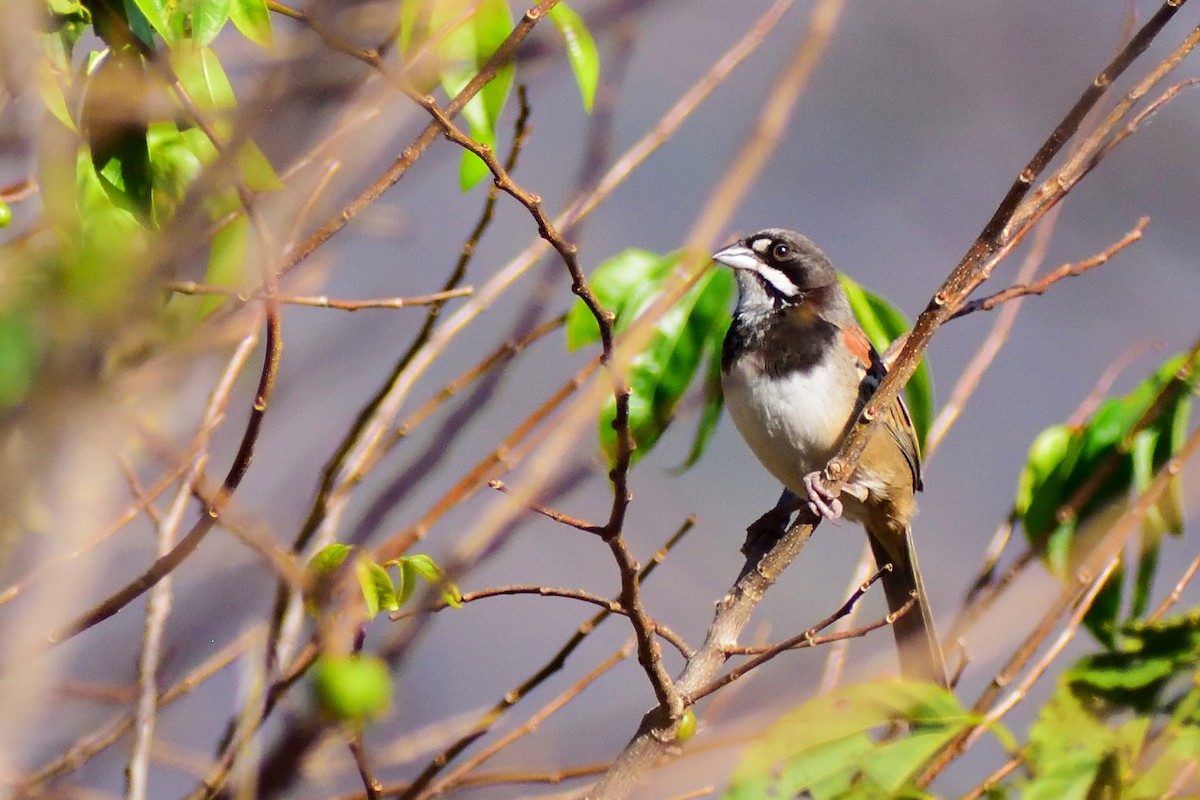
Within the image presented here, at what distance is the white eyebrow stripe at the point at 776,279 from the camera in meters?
3.84

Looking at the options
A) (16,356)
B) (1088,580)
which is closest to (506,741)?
(1088,580)

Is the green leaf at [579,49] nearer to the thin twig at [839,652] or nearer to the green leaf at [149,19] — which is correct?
the green leaf at [149,19]

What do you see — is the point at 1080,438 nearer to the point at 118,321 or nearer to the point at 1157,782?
the point at 1157,782

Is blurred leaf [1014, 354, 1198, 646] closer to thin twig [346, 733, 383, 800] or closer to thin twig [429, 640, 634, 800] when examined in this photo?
thin twig [429, 640, 634, 800]

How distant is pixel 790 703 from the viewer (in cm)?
183

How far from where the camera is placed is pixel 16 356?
1128mm

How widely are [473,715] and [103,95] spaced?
1.93 meters

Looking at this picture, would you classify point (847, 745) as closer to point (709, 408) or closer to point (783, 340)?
point (709, 408)

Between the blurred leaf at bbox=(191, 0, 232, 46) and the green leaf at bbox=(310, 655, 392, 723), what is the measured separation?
3.01 feet

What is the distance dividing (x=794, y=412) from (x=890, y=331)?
60 centimetres

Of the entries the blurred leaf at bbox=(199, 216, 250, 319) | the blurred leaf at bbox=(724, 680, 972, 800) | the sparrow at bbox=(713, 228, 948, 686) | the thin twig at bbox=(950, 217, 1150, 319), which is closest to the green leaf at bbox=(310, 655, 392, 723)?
the blurred leaf at bbox=(724, 680, 972, 800)

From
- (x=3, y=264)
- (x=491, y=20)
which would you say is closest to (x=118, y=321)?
(x=3, y=264)

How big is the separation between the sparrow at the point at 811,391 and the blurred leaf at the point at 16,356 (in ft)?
7.93

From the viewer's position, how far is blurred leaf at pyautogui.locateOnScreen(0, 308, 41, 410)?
3.52ft
